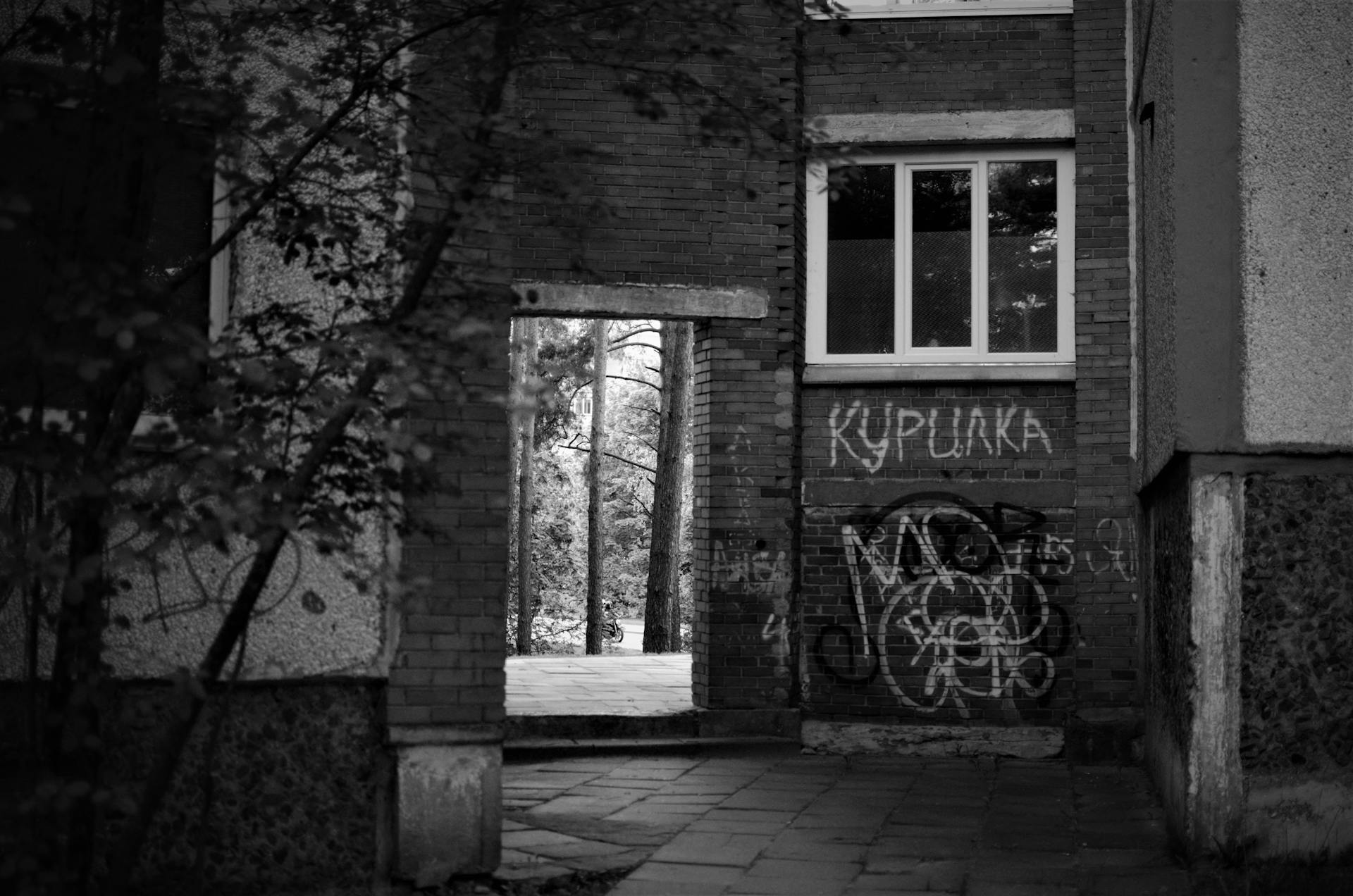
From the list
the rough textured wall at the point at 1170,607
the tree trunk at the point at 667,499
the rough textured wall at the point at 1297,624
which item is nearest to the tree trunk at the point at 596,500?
the tree trunk at the point at 667,499

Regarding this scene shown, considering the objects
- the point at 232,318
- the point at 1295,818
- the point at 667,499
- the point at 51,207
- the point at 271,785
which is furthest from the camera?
the point at 667,499

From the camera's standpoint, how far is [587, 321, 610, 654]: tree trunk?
25.5 m

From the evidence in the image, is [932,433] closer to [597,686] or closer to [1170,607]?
[1170,607]

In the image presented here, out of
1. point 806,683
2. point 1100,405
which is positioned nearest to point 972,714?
point 806,683

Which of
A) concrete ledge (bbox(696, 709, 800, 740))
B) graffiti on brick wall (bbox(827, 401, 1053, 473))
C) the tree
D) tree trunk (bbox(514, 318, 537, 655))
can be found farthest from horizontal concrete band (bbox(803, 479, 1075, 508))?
tree trunk (bbox(514, 318, 537, 655))

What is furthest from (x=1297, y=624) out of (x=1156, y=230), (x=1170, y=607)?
(x=1156, y=230)

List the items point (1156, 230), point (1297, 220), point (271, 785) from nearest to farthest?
point (271, 785), point (1297, 220), point (1156, 230)

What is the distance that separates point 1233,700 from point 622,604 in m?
45.7

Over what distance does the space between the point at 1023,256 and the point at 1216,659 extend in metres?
5.07

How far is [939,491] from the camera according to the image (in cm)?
1083

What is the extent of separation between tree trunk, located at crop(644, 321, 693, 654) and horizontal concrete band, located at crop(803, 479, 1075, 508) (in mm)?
10770

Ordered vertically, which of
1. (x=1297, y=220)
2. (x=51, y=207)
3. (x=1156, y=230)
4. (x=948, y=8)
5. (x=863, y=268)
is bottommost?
(x=51, y=207)

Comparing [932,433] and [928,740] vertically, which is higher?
[932,433]

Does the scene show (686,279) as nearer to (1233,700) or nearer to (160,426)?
(1233,700)
